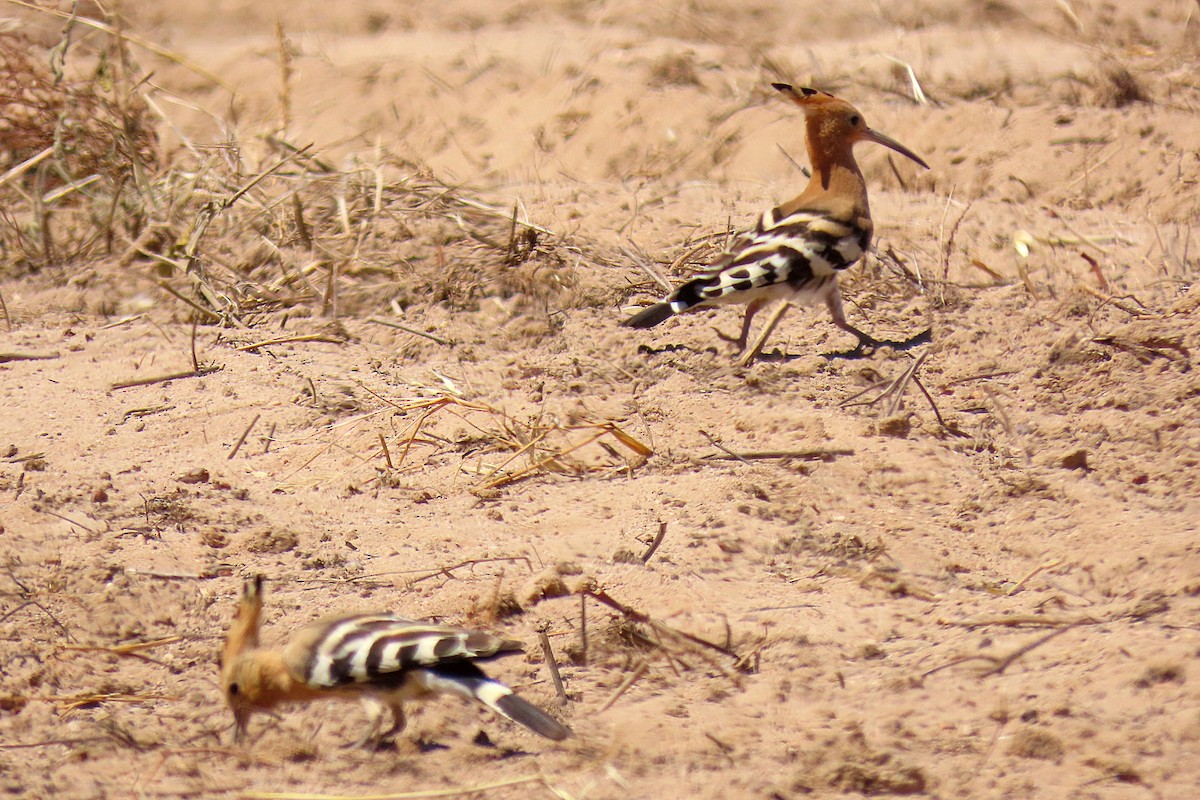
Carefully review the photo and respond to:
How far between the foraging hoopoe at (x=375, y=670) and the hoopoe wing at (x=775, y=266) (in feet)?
7.07

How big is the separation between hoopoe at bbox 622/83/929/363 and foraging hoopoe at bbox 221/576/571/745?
218 cm

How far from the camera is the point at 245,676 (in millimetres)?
3146

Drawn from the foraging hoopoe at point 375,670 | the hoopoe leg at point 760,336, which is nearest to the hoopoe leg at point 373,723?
the foraging hoopoe at point 375,670

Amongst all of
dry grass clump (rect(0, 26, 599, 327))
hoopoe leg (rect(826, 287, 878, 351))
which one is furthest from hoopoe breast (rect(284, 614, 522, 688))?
dry grass clump (rect(0, 26, 599, 327))

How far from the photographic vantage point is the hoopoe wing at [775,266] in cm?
498

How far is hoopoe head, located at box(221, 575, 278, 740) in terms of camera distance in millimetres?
3143

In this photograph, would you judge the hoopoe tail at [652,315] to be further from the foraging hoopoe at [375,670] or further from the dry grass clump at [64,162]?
the dry grass clump at [64,162]

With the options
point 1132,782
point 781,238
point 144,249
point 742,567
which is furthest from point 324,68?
point 1132,782

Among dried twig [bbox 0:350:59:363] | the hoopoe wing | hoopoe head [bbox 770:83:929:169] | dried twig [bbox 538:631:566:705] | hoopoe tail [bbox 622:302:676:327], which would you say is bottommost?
dried twig [bbox 0:350:59:363]

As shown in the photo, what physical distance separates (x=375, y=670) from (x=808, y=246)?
269 centimetres

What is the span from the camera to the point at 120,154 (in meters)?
6.80

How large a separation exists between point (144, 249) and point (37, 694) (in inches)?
135

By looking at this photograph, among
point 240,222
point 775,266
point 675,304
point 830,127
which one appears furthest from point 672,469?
point 240,222

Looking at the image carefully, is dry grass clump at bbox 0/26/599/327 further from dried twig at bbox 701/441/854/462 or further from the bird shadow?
dried twig at bbox 701/441/854/462
